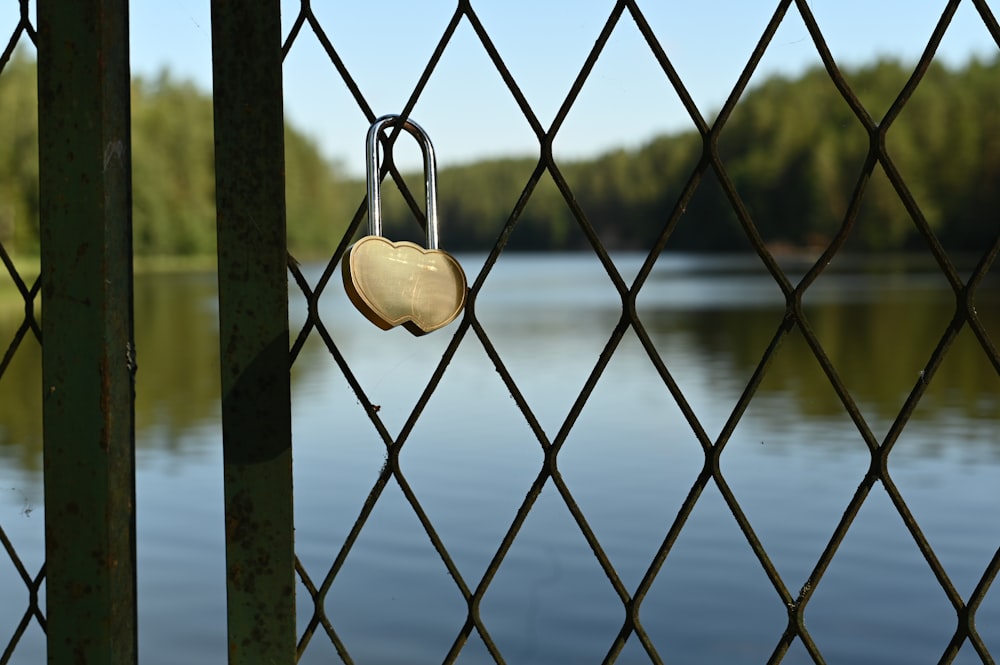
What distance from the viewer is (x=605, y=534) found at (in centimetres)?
919

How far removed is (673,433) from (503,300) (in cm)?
2609

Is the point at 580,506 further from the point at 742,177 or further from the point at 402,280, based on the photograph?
the point at 742,177

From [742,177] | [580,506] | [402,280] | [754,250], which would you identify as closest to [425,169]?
[402,280]

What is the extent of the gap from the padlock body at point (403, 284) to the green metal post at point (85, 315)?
43 cm

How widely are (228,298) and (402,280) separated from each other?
1.06ft

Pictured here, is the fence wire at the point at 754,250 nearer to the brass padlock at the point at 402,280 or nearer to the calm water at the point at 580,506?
the brass padlock at the point at 402,280

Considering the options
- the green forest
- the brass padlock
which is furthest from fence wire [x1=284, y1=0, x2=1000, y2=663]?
the green forest

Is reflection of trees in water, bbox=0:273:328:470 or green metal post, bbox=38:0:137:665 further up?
reflection of trees in water, bbox=0:273:328:470

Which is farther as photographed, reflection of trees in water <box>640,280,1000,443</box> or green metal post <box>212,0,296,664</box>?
reflection of trees in water <box>640,280,1000,443</box>

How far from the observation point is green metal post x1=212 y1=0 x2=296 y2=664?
162 centimetres

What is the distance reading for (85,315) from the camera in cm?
161

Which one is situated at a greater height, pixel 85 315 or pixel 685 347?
pixel 685 347

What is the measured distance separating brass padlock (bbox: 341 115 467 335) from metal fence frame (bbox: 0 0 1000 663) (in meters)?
0.16

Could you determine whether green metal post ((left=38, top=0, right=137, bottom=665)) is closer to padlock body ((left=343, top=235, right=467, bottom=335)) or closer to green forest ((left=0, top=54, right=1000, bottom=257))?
padlock body ((left=343, top=235, right=467, bottom=335))
